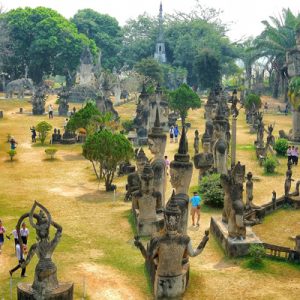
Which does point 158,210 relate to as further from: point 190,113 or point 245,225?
point 190,113

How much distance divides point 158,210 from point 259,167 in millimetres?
13373

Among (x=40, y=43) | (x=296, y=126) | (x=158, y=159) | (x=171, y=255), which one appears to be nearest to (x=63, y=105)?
(x=40, y=43)

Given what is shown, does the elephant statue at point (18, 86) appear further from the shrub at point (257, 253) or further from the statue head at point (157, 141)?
the shrub at point (257, 253)

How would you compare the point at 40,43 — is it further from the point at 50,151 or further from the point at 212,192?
the point at 212,192

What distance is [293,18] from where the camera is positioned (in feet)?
221

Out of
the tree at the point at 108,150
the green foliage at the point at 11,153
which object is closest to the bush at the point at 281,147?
the tree at the point at 108,150

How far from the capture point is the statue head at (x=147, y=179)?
18.3 metres

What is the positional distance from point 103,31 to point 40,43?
25.4 metres

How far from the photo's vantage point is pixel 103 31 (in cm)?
9869

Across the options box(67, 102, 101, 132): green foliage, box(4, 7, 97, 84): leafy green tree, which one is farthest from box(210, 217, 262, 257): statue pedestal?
box(4, 7, 97, 84): leafy green tree

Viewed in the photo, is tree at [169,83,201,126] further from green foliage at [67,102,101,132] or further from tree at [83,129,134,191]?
tree at [83,129,134,191]

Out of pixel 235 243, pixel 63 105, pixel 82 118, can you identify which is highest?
pixel 63 105

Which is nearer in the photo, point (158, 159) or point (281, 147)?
point (158, 159)

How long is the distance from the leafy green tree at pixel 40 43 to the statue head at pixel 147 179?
61.0 metres
